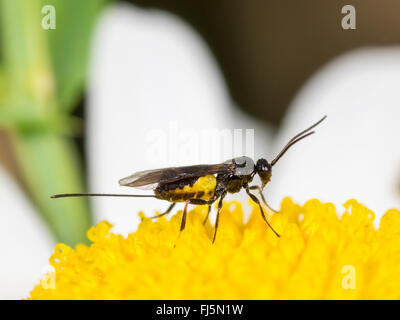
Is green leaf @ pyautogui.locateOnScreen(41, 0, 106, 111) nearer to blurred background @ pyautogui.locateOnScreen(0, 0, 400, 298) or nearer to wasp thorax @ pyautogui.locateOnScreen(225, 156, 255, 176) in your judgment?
blurred background @ pyautogui.locateOnScreen(0, 0, 400, 298)

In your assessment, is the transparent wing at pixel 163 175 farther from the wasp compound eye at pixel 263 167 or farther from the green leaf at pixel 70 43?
the green leaf at pixel 70 43

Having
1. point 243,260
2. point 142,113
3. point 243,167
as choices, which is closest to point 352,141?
point 142,113

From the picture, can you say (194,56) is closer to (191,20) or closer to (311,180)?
(191,20)

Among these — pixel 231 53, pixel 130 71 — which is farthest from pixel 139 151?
pixel 231 53

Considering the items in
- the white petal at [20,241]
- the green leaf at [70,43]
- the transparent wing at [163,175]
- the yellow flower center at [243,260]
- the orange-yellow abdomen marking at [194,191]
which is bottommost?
the white petal at [20,241]

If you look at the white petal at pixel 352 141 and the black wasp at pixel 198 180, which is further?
the white petal at pixel 352 141

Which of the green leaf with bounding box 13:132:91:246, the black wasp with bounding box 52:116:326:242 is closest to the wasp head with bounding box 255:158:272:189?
the black wasp with bounding box 52:116:326:242

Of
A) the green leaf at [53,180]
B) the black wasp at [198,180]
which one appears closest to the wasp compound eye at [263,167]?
→ the black wasp at [198,180]
